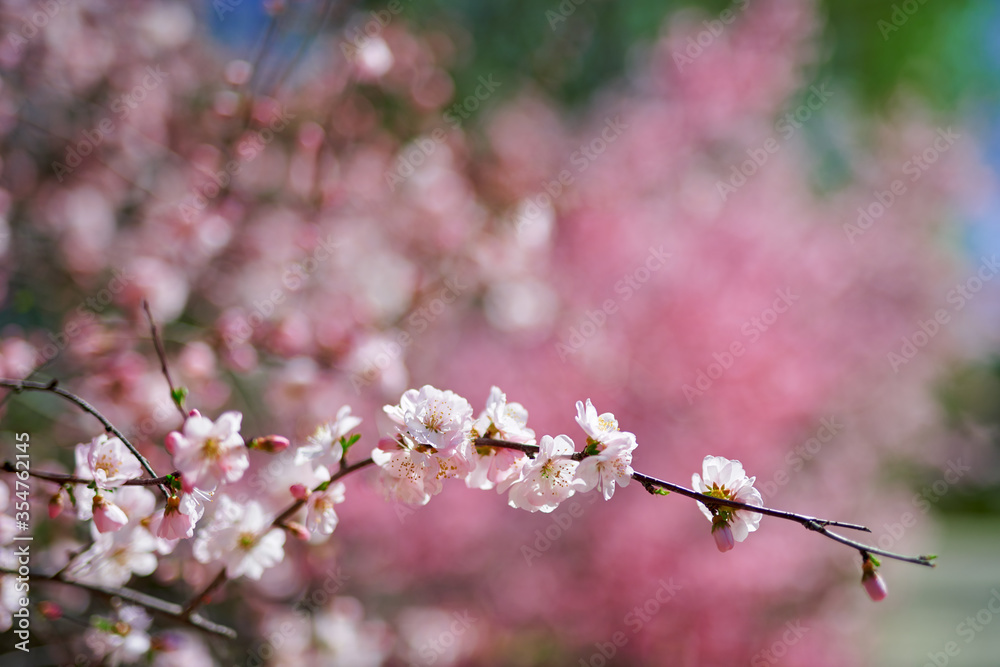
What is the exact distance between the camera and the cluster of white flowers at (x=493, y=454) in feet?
2.84

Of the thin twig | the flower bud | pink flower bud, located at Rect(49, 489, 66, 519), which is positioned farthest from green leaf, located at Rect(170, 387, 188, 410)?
the flower bud

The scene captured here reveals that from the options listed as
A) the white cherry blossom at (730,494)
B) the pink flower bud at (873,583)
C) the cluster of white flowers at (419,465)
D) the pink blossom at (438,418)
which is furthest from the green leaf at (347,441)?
the pink flower bud at (873,583)

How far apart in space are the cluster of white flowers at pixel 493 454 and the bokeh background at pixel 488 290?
0.42 feet

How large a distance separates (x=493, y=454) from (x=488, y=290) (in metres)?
1.70

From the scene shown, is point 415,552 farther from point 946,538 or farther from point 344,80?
point 946,538

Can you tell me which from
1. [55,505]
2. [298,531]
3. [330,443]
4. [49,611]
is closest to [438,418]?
[330,443]

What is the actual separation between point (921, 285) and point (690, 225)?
193cm

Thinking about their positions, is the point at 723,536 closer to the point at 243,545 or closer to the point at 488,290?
the point at 243,545

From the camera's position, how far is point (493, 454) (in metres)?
0.92

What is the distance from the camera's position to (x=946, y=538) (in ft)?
25.0

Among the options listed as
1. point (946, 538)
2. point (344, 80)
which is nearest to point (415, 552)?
point (344, 80)

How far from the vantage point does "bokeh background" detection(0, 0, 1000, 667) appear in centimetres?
190

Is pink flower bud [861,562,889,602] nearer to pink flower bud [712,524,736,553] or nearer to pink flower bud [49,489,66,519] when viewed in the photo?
pink flower bud [712,524,736,553]

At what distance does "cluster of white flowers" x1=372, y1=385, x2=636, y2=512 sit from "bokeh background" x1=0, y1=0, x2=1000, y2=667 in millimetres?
130
